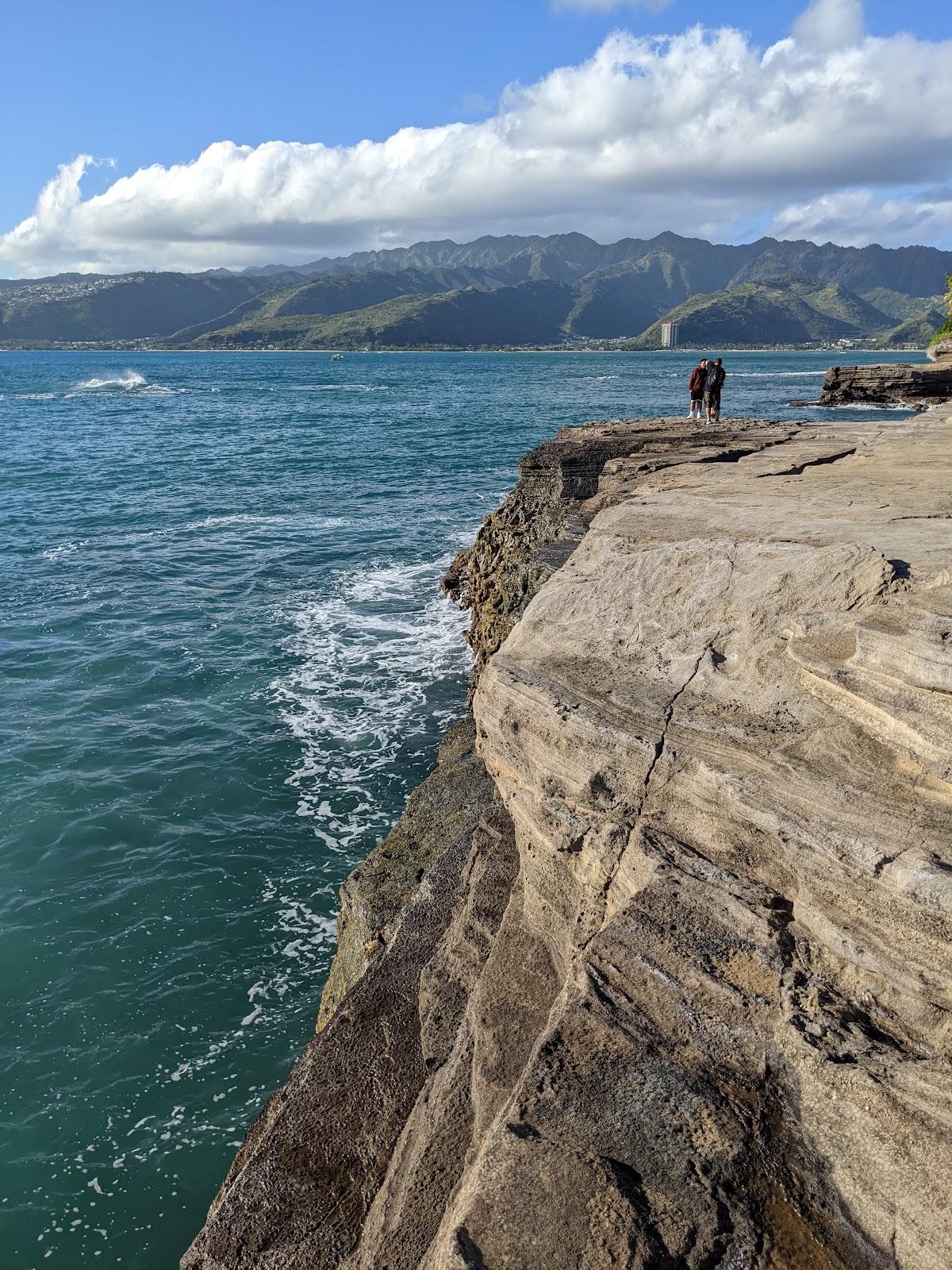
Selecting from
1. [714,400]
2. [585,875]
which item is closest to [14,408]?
[714,400]

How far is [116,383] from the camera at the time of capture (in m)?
116

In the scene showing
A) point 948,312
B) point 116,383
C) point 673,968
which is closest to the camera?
point 673,968

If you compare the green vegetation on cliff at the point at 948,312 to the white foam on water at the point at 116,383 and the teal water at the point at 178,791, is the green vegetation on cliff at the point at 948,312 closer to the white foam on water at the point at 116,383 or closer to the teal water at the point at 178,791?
the teal water at the point at 178,791

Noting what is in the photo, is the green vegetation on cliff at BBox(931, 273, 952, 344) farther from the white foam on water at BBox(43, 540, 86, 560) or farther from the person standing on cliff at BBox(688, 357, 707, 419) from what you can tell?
the white foam on water at BBox(43, 540, 86, 560)

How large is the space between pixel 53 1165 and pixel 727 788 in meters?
7.12

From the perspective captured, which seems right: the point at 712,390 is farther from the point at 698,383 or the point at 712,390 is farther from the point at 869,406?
the point at 869,406

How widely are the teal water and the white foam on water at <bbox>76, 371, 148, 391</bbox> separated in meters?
80.1

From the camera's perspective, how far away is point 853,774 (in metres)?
5.16

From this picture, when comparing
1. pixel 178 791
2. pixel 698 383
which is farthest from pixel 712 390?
pixel 178 791

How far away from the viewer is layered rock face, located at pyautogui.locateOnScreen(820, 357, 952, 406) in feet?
135

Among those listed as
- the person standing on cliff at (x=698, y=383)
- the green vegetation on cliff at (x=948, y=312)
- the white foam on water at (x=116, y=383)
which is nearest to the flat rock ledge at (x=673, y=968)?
the person standing on cliff at (x=698, y=383)

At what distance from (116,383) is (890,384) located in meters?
104

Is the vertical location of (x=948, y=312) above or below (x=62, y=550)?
A: above

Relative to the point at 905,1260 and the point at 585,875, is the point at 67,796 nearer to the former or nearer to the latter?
the point at 585,875
